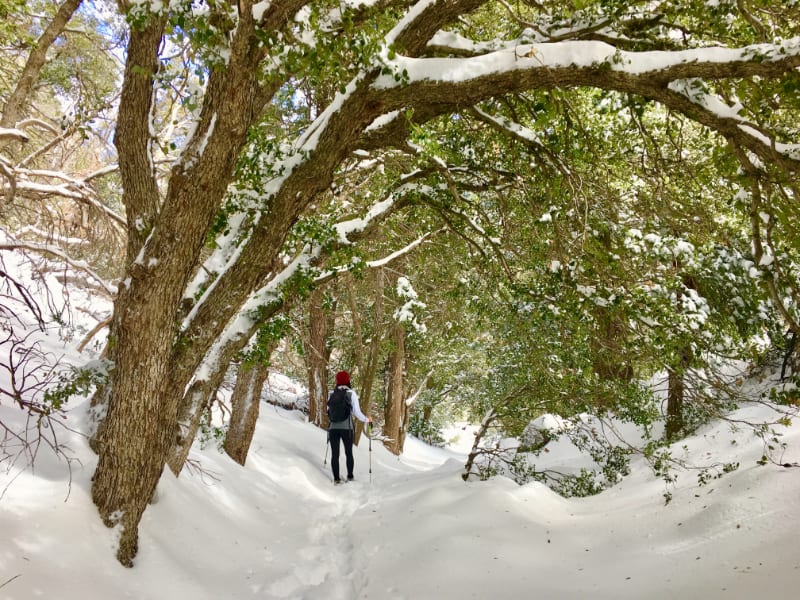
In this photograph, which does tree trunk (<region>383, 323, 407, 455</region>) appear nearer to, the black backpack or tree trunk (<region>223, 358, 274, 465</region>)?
the black backpack

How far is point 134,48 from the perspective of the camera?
4273mm

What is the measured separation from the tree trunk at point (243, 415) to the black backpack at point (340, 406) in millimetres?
1420

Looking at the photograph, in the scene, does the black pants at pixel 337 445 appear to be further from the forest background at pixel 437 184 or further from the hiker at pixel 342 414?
the forest background at pixel 437 184

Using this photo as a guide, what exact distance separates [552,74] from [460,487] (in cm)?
521

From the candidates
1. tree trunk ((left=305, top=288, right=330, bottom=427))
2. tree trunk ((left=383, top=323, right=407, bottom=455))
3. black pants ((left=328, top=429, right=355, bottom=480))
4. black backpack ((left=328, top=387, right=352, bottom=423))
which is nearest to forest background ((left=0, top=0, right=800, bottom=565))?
black backpack ((left=328, top=387, right=352, bottom=423))

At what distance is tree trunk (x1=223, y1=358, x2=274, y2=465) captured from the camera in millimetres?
8234

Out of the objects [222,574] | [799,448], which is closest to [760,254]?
[799,448]

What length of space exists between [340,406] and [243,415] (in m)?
1.79

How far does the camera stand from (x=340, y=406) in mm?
9305

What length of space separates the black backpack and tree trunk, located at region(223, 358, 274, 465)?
4.66ft

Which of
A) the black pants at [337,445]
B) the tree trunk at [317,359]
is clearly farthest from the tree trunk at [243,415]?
the tree trunk at [317,359]

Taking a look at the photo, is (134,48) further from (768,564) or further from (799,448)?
(799,448)

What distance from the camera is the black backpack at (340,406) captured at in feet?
30.3

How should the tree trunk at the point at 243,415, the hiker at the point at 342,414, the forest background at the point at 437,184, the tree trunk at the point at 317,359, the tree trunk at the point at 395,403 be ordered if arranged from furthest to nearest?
the tree trunk at the point at 395,403, the tree trunk at the point at 317,359, the hiker at the point at 342,414, the tree trunk at the point at 243,415, the forest background at the point at 437,184
